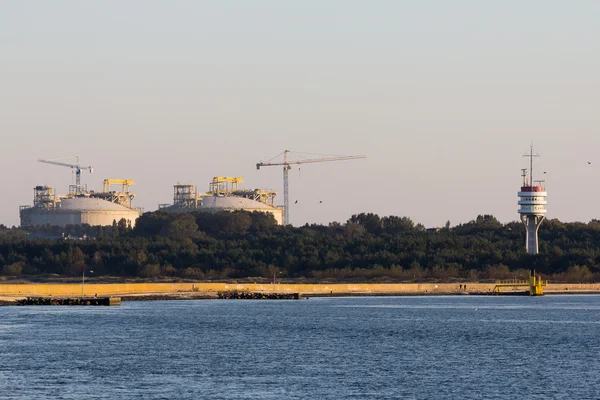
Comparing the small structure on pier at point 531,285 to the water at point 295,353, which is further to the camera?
the small structure on pier at point 531,285

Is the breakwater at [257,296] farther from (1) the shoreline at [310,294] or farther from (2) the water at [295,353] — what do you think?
(2) the water at [295,353]

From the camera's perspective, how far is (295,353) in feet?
281

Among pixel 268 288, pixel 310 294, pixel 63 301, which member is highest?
pixel 268 288

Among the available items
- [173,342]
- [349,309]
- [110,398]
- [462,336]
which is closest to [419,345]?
[462,336]

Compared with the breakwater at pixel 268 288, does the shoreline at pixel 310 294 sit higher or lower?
lower

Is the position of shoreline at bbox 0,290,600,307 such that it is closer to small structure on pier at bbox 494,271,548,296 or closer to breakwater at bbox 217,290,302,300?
small structure on pier at bbox 494,271,548,296

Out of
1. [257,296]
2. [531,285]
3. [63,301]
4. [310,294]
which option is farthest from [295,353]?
[531,285]

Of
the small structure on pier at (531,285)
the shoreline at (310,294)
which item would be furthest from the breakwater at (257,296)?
the small structure on pier at (531,285)

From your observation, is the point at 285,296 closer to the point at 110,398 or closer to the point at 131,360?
the point at 131,360

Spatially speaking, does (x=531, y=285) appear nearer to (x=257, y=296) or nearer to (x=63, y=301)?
(x=257, y=296)

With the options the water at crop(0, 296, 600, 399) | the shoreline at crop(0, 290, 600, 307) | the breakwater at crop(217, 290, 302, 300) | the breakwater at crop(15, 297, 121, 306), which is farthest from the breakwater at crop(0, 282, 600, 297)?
the water at crop(0, 296, 600, 399)

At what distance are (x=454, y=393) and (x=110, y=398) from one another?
18.1 m

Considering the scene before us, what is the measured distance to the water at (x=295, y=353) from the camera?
66000 mm

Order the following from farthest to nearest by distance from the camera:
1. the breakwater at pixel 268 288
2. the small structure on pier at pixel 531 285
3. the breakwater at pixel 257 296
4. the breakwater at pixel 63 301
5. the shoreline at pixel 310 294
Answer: the small structure on pier at pixel 531 285 < the breakwater at pixel 257 296 < the shoreline at pixel 310 294 < the breakwater at pixel 268 288 < the breakwater at pixel 63 301
